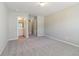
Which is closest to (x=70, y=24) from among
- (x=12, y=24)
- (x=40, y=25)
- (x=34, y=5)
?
(x=34, y=5)

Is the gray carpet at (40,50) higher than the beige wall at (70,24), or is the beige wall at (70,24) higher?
the beige wall at (70,24)

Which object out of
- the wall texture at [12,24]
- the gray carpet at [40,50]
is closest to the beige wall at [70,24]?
the gray carpet at [40,50]

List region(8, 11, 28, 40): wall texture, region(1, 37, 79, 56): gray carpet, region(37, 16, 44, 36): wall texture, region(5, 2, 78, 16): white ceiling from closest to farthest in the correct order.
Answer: region(1, 37, 79, 56): gray carpet → region(5, 2, 78, 16): white ceiling → region(8, 11, 28, 40): wall texture → region(37, 16, 44, 36): wall texture

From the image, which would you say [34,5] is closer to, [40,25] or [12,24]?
[12,24]

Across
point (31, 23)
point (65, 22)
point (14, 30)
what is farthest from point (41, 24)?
point (65, 22)

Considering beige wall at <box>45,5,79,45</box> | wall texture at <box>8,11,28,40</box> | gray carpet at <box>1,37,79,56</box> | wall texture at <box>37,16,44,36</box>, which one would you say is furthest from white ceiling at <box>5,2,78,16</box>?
wall texture at <box>37,16,44,36</box>

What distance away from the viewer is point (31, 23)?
1191cm

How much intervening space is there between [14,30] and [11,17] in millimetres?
1044

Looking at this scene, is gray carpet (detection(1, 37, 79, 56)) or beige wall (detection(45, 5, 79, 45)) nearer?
gray carpet (detection(1, 37, 79, 56))

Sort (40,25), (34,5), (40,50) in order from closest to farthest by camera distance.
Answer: (40,50) → (34,5) → (40,25)

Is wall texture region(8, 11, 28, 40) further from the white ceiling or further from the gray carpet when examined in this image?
the gray carpet

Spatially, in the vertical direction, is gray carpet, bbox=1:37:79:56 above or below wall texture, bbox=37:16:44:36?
below

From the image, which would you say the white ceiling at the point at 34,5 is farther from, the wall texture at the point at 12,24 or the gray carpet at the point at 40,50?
the gray carpet at the point at 40,50

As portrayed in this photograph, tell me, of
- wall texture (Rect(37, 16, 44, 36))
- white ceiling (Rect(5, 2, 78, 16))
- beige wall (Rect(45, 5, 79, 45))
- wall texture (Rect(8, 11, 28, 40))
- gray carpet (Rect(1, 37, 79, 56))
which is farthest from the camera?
wall texture (Rect(37, 16, 44, 36))
